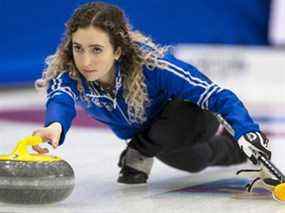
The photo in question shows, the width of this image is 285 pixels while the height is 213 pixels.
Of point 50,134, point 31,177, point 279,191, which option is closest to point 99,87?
point 50,134

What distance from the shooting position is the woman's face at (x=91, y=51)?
7.61ft

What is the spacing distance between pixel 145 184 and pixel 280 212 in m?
0.62

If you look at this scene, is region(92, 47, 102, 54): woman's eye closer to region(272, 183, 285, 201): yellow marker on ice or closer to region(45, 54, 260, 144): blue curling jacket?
region(45, 54, 260, 144): blue curling jacket

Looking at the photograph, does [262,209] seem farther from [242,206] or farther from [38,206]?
[38,206]

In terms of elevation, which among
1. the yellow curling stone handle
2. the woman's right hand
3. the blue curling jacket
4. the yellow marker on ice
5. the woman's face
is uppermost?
the woman's face

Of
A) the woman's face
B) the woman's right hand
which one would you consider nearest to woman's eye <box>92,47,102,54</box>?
the woman's face

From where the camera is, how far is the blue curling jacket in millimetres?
2326

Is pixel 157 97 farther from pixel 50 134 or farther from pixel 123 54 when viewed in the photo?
A: pixel 50 134

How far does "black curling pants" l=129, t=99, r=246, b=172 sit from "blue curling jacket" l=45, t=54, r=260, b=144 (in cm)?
5

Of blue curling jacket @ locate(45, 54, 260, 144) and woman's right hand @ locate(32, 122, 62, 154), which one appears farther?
blue curling jacket @ locate(45, 54, 260, 144)

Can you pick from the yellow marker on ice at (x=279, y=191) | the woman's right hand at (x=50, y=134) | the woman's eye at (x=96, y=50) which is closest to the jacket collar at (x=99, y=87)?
the woman's eye at (x=96, y=50)

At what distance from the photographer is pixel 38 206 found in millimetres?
2143

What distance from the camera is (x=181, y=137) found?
2.60m

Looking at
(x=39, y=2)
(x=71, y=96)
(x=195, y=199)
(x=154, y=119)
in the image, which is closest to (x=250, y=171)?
(x=195, y=199)
